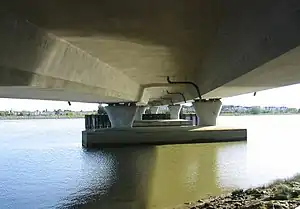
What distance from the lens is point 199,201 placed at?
15000 millimetres

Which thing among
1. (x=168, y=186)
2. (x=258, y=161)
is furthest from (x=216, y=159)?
(x=168, y=186)

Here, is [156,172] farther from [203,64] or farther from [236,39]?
[236,39]

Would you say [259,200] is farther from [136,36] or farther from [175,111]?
[175,111]

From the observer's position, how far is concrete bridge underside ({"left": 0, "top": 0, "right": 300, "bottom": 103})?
21.7 ft

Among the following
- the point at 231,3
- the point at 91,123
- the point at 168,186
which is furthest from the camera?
the point at 91,123

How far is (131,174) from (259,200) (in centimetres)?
1122

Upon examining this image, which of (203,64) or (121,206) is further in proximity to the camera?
(121,206)

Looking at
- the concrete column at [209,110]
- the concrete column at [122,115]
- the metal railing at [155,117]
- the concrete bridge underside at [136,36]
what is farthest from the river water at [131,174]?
the metal railing at [155,117]

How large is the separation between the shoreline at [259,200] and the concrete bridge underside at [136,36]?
333cm

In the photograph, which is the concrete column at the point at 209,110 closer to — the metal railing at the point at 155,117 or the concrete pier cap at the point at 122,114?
the concrete pier cap at the point at 122,114

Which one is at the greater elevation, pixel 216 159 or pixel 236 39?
pixel 236 39

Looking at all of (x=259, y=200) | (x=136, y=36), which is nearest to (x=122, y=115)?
(x=259, y=200)

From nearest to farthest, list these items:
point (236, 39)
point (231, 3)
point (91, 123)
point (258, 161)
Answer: point (231, 3) → point (236, 39) → point (258, 161) → point (91, 123)

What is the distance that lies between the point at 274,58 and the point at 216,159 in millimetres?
20945
